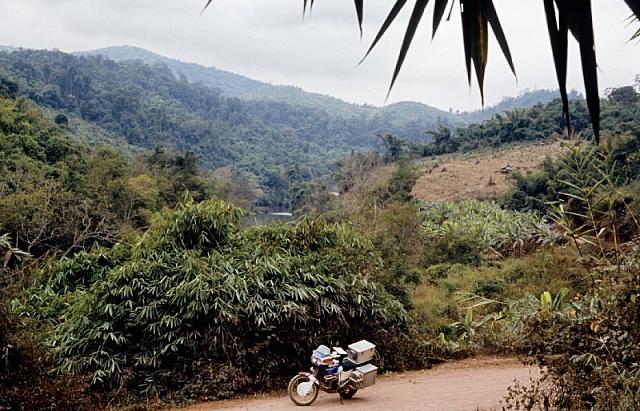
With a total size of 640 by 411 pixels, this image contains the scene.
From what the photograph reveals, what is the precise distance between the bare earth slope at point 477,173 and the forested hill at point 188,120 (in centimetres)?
1220

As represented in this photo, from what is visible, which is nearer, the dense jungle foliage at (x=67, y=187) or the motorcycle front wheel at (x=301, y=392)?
the motorcycle front wheel at (x=301, y=392)

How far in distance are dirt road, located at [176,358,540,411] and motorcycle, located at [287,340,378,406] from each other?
0.39ft

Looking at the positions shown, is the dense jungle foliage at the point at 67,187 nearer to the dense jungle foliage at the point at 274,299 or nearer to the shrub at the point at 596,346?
the dense jungle foliage at the point at 274,299

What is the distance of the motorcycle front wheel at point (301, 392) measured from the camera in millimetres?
5598

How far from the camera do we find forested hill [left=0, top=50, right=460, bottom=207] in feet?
160

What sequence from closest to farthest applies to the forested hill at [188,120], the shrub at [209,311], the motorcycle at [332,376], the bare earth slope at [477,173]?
the motorcycle at [332,376], the shrub at [209,311], the bare earth slope at [477,173], the forested hill at [188,120]

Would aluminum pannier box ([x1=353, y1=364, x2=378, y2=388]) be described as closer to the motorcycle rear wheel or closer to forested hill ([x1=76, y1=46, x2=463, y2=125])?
A: the motorcycle rear wheel

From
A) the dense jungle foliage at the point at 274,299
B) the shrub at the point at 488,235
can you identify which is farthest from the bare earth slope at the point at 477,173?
the dense jungle foliage at the point at 274,299

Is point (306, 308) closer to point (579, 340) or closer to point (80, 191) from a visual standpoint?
point (579, 340)

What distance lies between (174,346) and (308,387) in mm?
1591

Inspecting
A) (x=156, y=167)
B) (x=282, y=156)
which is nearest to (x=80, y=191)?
(x=156, y=167)

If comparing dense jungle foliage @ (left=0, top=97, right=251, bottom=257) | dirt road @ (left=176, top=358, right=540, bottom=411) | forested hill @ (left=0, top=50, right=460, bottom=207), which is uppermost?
forested hill @ (left=0, top=50, right=460, bottom=207)

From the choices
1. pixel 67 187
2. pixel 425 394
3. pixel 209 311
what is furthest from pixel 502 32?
pixel 67 187

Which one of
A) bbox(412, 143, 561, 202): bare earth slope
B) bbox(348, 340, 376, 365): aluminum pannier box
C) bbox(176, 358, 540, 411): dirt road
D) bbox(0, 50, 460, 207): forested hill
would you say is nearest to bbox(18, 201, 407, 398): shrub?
bbox(176, 358, 540, 411): dirt road
